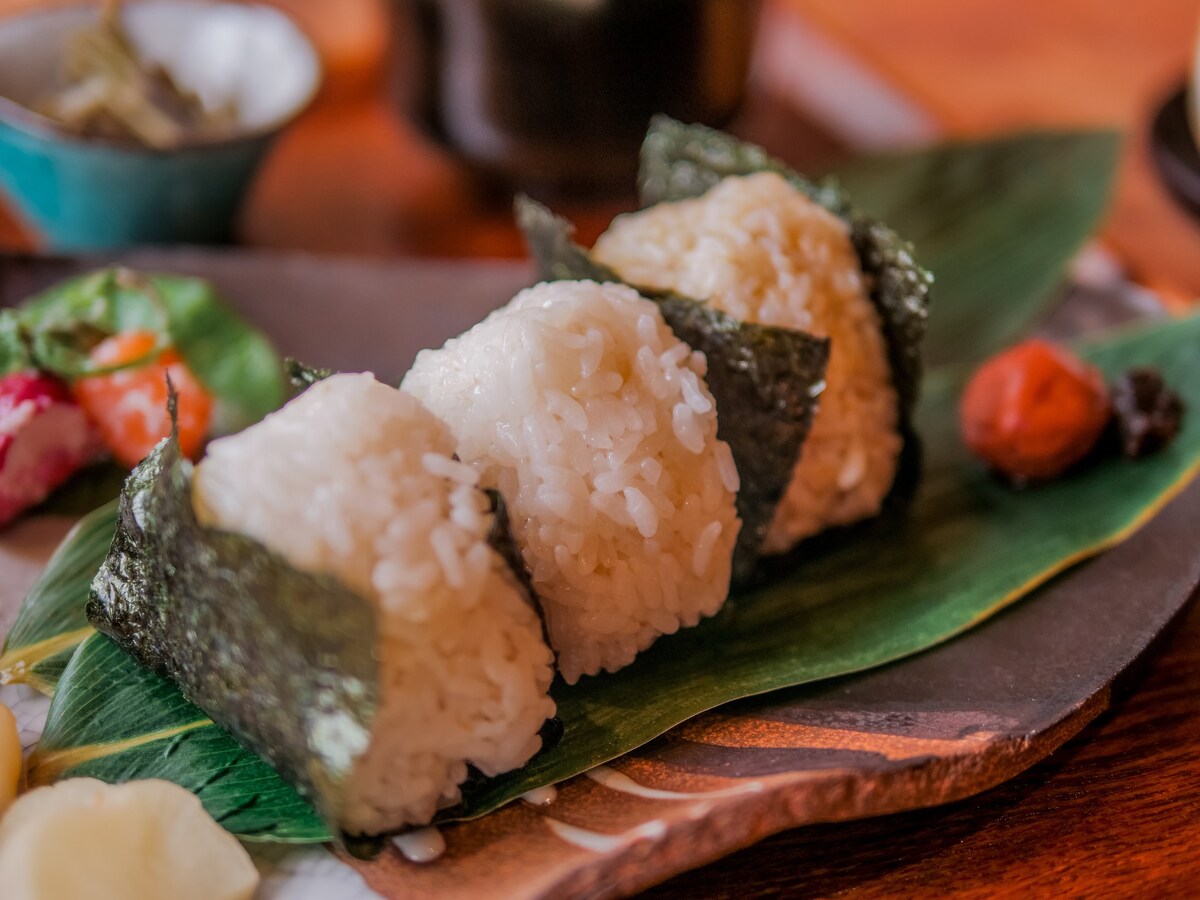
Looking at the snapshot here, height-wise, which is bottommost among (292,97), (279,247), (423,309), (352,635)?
(279,247)

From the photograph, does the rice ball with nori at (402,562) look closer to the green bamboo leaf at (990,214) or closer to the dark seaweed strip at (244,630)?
the dark seaweed strip at (244,630)

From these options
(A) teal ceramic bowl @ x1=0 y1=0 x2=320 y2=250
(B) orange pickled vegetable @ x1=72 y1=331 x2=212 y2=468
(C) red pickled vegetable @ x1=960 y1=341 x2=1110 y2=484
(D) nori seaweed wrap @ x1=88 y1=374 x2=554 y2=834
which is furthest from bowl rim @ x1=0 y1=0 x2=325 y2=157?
(C) red pickled vegetable @ x1=960 y1=341 x2=1110 y2=484

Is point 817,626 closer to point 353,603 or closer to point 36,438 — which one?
point 353,603

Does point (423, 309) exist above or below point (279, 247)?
above

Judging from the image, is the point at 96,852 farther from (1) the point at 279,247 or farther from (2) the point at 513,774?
(1) the point at 279,247

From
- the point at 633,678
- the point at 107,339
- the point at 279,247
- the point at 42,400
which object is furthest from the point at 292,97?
the point at 633,678
